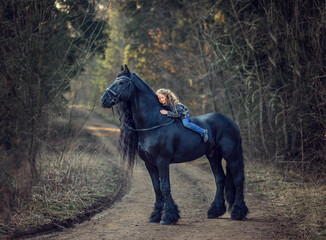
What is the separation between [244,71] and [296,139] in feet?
11.9

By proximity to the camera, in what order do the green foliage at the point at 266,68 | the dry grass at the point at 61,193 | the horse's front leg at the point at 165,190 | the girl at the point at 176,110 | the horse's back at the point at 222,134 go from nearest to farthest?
1. the horse's front leg at the point at 165,190
2. the dry grass at the point at 61,193
3. the girl at the point at 176,110
4. the horse's back at the point at 222,134
5. the green foliage at the point at 266,68

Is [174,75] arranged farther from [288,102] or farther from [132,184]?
[132,184]

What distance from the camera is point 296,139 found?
13594mm

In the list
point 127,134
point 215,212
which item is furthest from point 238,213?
point 127,134

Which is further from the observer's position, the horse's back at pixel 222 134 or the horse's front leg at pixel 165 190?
the horse's back at pixel 222 134

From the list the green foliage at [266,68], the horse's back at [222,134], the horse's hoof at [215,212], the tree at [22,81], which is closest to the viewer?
the horse's hoof at [215,212]

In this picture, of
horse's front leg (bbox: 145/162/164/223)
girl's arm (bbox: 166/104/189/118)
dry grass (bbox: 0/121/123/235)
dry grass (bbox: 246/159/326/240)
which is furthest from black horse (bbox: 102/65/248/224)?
dry grass (bbox: 0/121/123/235)

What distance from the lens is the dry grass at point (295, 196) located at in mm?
7301

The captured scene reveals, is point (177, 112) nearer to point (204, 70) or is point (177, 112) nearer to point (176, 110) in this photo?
point (176, 110)

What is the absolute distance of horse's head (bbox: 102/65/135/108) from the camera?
7.34 m

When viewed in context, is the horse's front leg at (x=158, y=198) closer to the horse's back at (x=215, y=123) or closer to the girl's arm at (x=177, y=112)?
the girl's arm at (x=177, y=112)

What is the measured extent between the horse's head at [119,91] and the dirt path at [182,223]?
2310 millimetres

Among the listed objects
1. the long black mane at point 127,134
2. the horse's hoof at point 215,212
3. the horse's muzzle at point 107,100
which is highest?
the horse's muzzle at point 107,100

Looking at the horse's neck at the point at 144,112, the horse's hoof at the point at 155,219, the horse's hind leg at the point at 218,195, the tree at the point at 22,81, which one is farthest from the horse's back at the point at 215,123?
the tree at the point at 22,81
